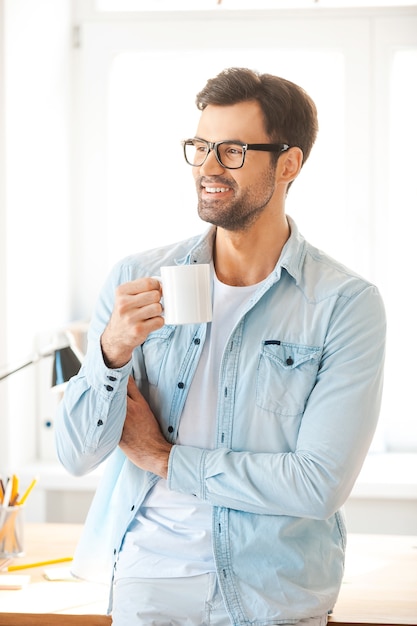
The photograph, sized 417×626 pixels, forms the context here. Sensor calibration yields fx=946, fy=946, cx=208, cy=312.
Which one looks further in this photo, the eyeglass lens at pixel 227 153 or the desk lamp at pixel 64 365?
the desk lamp at pixel 64 365

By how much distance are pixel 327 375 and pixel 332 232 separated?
5.85 ft

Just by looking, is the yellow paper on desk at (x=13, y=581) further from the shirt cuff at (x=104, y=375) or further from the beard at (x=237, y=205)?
the beard at (x=237, y=205)

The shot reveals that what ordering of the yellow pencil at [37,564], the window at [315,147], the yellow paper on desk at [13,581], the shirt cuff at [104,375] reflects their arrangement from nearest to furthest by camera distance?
the shirt cuff at [104,375]
the yellow paper on desk at [13,581]
the yellow pencil at [37,564]
the window at [315,147]

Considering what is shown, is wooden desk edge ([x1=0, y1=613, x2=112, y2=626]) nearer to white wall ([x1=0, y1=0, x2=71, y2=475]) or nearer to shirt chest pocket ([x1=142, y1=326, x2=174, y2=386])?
shirt chest pocket ([x1=142, y1=326, x2=174, y2=386])

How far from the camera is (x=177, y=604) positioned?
5.58ft

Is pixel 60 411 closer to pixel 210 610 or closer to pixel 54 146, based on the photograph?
pixel 210 610

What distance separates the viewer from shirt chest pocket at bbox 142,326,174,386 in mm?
1838

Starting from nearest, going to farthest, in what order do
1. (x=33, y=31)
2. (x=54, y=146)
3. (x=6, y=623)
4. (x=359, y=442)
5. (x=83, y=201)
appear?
(x=359, y=442)
(x=6, y=623)
(x=33, y=31)
(x=54, y=146)
(x=83, y=201)

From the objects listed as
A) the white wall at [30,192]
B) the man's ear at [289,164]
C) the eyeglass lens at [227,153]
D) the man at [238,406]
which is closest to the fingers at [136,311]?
the man at [238,406]

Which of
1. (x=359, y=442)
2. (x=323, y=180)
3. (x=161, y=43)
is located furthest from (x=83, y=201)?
(x=359, y=442)

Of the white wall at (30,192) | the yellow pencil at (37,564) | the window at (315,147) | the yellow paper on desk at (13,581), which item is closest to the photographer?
the yellow paper on desk at (13,581)

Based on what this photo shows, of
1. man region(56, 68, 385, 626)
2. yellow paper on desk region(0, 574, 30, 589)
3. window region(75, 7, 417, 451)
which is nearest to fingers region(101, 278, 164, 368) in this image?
man region(56, 68, 385, 626)

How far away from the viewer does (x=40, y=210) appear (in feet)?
10.2

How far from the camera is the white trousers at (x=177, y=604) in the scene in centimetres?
170
